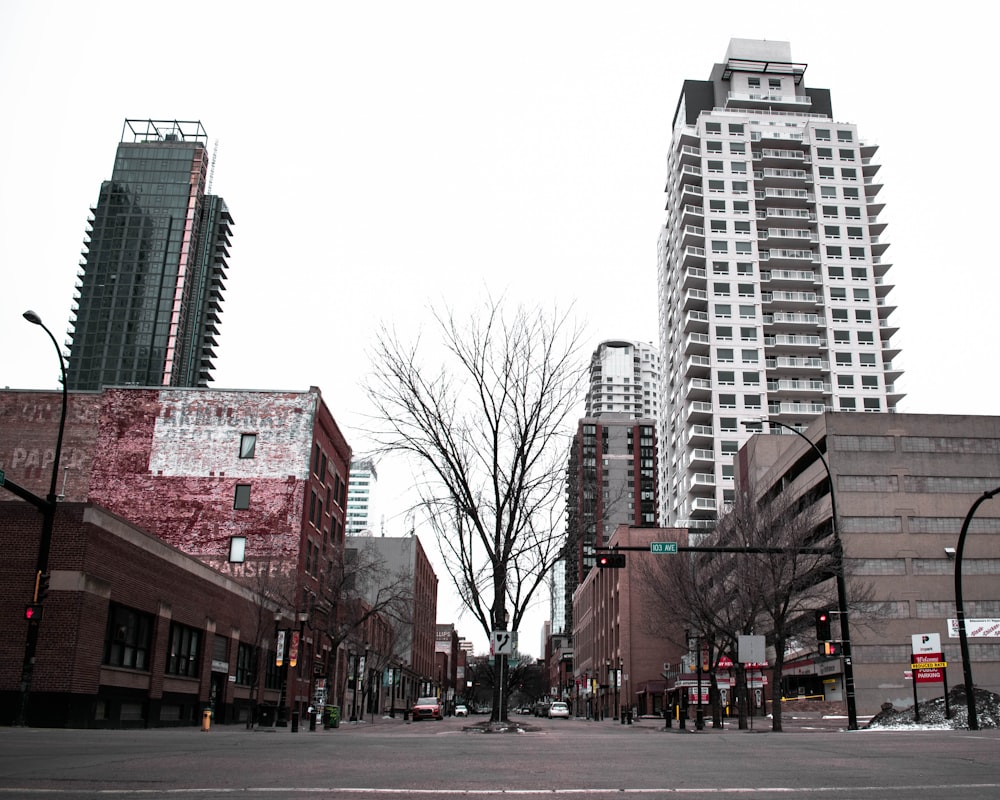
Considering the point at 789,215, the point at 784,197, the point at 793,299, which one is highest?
the point at 784,197

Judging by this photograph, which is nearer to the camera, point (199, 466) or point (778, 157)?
point (199, 466)

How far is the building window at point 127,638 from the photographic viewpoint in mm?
29203

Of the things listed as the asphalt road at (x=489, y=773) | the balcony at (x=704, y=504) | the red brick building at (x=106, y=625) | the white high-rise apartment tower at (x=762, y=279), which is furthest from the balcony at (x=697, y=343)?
the asphalt road at (x=489, y=773)

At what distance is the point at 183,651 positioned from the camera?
36.2 m

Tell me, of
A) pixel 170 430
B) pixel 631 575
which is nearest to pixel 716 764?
pixel 170 430

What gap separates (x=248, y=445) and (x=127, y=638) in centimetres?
2350

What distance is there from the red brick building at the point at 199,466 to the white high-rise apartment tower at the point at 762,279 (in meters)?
51.5

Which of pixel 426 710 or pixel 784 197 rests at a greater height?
pixel 784 197

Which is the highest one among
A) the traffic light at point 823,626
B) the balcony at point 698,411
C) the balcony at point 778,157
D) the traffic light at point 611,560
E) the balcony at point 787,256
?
the balcony at point 778,157

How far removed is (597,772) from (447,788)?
239 centimetres

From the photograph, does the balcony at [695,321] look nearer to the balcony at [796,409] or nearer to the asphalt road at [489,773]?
the balcony at [796,409]

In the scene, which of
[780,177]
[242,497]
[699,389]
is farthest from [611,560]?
[780,177]

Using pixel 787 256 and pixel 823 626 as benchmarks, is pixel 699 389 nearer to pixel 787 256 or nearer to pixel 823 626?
pixel 787 256

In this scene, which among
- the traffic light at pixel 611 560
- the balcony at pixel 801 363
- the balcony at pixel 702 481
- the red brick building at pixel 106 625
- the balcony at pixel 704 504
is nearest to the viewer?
the red brick building at pixel 106 625
